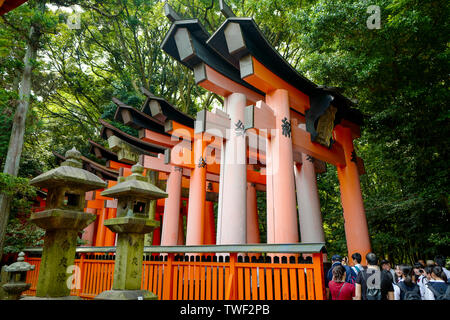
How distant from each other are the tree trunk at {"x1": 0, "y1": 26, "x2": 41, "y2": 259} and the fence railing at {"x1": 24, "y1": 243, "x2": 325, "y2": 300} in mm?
5295

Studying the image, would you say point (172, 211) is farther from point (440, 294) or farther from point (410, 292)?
point (440, 294)

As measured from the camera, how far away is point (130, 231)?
450cm

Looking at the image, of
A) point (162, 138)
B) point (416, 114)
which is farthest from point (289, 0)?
point (162, 138)

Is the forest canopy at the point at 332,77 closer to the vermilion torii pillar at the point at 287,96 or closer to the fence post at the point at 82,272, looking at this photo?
the vermilion torii pillar at the point at 287,96

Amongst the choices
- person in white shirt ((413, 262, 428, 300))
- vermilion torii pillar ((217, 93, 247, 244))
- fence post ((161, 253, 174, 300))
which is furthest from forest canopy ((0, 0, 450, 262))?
fence post ((161, 253, 174, 300))

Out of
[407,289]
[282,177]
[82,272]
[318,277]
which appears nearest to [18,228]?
[82,272]

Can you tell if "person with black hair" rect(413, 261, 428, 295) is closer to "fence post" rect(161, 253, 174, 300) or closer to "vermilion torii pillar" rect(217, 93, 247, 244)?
"vermilion torii pillar" rect(217, 93, 247, 244)

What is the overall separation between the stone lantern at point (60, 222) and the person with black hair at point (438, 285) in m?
5.09

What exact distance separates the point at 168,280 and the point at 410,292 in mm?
4117

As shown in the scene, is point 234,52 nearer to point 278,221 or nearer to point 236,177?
point 236,177

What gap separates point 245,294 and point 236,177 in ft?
10.6

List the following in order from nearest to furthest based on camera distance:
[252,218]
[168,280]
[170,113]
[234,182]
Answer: [168,280]
[234,182]
[170,113]
[252,218]

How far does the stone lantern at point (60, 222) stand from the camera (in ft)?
12.6

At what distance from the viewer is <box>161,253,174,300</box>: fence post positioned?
5.36 meters
